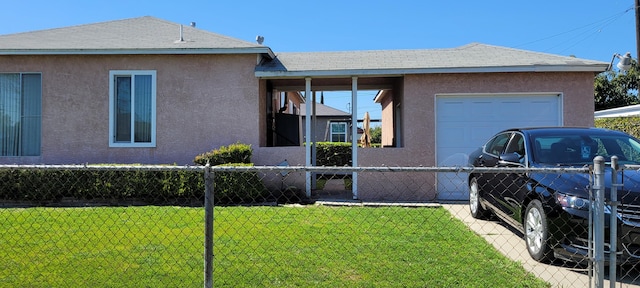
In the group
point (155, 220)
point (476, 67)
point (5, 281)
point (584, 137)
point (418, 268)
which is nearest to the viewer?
point (5, 281)

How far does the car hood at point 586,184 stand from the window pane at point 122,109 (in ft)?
30.7

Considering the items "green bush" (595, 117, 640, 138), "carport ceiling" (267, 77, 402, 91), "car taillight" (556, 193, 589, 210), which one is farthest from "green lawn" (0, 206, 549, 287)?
"green bush" (595, 117, 640, 138)

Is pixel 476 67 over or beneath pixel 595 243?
over

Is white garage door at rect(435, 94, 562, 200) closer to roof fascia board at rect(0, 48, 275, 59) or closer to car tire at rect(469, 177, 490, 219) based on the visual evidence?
car tire at rect(469, 177, 490, 219)

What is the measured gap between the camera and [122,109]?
11.2 m

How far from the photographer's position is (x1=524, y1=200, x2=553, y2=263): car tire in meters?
5.03

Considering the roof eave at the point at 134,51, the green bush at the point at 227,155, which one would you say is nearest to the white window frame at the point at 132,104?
the roof eave at the point at 134,51

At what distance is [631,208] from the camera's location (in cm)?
459

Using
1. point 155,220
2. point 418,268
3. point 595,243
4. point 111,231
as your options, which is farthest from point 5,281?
point 595,243

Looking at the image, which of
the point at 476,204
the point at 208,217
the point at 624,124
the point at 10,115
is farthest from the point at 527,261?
the point at 624,124

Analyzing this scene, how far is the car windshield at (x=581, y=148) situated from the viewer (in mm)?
5898

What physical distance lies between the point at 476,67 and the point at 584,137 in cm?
453

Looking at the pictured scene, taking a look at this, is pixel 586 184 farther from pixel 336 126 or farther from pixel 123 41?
pixel 336 126

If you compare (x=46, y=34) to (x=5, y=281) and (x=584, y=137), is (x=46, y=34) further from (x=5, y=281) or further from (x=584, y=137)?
(x=584, y=137)
